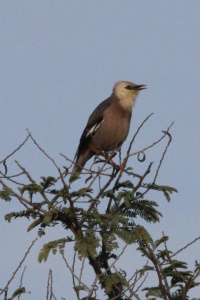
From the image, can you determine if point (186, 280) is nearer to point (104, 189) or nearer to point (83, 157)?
point (104, 189)

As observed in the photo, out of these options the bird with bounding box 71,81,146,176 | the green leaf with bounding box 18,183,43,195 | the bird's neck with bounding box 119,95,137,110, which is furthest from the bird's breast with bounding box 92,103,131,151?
the green leaf with bounding box 18,183,43,195

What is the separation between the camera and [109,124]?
9.12 meters

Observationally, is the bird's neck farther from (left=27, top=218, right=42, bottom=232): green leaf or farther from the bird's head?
(left=27, top=218, right=42, bottom=232): green leaf

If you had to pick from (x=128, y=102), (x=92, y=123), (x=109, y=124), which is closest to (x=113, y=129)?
(x=109, y=124)

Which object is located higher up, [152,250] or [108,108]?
[108,108]

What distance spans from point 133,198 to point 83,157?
4605 mm

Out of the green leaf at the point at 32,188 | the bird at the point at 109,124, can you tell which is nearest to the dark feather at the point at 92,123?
the bird at the point at 109,124

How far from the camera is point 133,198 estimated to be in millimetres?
4840

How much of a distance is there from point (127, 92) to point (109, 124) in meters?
0.79

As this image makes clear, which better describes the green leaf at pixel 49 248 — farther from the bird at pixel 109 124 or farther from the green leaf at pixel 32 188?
the bird at pixel 109 124

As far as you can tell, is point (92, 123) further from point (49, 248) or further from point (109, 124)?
point (49, 248)

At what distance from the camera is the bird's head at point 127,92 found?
31.2 feet

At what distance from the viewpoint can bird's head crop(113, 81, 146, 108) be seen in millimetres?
9508

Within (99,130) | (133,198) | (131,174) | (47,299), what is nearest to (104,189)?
(133,198)
